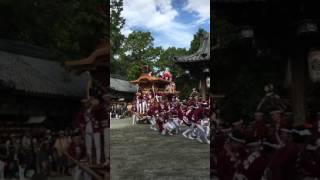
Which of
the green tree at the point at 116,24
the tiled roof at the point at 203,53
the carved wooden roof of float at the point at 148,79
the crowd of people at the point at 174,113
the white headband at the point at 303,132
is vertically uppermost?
the green tree at the point at 116,24

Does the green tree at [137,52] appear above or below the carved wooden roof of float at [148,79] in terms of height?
above

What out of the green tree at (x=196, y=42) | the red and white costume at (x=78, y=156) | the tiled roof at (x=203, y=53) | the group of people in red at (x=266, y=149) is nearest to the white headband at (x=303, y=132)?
the group of people in red at (x=266, y=149)

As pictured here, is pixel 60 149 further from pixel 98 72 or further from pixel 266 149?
pixel 266 149

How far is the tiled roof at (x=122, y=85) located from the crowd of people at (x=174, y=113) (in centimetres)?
11

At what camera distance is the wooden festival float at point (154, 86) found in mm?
5855

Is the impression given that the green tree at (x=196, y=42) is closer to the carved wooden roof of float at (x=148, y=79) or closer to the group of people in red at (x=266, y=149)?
the carved wooden roof of float at (x=148, y=79)

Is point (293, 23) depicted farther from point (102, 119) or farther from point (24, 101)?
point (24, 101)

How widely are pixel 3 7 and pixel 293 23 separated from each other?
297 centimetres

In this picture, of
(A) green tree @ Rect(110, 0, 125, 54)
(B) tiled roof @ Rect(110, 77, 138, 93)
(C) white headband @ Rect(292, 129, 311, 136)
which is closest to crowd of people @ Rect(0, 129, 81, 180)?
(B) tiled roof @ Rect(110, 77, 138, 93)

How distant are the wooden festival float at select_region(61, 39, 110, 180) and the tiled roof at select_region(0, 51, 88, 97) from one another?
11 centimetres

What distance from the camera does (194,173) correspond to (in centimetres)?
545

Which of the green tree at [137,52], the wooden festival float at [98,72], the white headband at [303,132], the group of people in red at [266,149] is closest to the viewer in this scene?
the group of people in red at [266,149]

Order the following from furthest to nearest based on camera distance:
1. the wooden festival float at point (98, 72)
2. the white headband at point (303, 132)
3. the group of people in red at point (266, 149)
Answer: the wooden festival float at point (98, 72), the white headband at point (303, 132), the group of people in red at point (266, 149)

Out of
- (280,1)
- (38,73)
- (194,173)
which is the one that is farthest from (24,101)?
(280,1)
